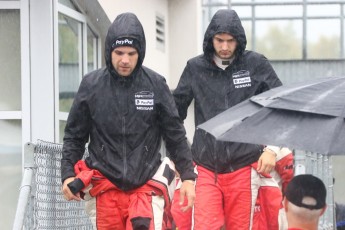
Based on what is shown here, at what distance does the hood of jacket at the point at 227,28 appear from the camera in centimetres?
681

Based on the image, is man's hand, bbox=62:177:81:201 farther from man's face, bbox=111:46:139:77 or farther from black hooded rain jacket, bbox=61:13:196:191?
man's face, bbox=111:46:139:77

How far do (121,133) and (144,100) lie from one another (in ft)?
0.85

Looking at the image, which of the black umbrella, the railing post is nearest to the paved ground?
the railing post

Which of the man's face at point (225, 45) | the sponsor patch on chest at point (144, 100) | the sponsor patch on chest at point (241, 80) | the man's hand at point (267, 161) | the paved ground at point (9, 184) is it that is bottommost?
the paved ground at point (9, 184)

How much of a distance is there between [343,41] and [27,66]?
15.2 m

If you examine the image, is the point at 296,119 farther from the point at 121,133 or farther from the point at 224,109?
the point at 224,109

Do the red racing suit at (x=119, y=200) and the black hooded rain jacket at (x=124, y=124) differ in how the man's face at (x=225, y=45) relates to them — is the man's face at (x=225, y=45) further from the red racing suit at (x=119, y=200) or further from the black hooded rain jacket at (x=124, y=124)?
the red racing suit at (x=119, y=200)

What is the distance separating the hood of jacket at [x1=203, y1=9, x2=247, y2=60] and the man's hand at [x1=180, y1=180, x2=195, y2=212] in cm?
112

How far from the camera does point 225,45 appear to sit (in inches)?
269

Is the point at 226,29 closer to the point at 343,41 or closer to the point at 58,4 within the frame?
the point at 58,4

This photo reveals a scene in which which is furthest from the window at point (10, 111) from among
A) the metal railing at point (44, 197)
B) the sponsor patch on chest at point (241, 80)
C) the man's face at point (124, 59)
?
the man's face at point (124, 59)

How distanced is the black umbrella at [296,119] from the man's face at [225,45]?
975 millimetres

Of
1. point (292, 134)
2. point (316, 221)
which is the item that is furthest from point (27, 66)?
point (316, 221)

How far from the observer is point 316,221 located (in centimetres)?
452
